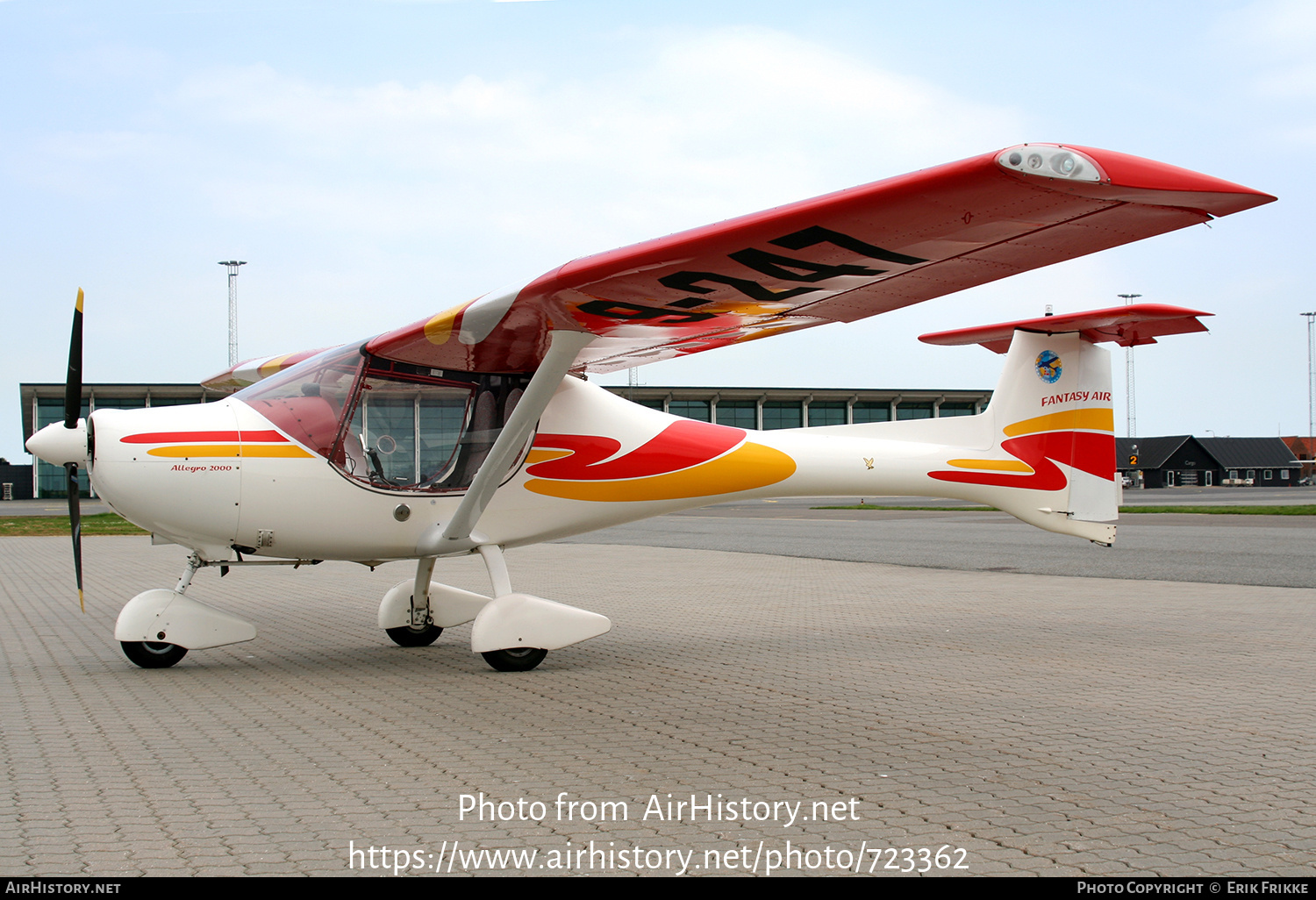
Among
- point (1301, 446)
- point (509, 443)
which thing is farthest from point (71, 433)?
point (1301, 446)

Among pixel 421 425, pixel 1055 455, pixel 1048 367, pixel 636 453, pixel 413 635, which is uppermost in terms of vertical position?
pixel 1048 367

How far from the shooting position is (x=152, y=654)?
7230 mm

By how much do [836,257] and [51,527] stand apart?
97.7ft

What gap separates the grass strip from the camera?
26.1 metres

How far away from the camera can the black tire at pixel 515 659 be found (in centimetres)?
707

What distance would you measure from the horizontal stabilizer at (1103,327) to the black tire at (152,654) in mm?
6908

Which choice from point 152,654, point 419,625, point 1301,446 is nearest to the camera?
point 152,654

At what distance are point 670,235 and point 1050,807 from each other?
3225 millimetres

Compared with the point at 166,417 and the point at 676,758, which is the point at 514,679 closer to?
the point at 676,758

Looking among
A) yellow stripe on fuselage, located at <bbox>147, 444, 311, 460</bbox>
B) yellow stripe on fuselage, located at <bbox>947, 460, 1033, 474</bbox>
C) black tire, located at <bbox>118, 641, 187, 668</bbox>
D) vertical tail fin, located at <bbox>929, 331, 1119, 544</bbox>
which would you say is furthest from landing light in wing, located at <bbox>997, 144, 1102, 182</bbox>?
black tire, located at <bbox>118, 641, 187, 668</bbox>

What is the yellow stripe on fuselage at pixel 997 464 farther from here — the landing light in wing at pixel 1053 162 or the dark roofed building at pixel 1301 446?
the dark roofed building at pixel 1301 446

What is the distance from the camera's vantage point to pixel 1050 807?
399cm

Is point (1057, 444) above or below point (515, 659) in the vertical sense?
above

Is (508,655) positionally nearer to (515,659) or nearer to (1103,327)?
(515,659)
